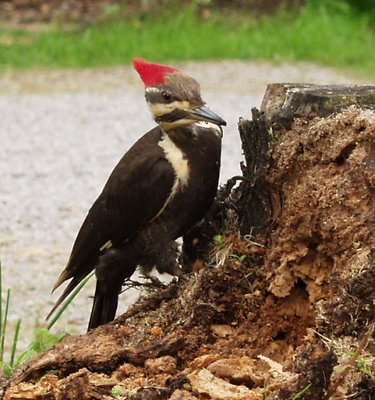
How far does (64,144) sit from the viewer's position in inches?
380

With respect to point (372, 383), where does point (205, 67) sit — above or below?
below

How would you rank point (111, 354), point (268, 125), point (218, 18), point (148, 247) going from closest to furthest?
point (111, 354), point (268, 125), point (148, 247), point (218, 18)

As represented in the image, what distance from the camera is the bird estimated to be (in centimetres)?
388

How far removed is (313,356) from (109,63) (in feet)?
31.0

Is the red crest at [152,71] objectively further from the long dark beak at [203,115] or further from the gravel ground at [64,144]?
the gravel ground at [64,144]

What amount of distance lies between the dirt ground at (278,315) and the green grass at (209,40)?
316 inches

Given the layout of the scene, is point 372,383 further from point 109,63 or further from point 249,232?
point 109,63

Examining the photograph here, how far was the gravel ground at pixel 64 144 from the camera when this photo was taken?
21.5ft

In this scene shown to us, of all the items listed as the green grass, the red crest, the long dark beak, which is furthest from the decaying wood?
the green grass

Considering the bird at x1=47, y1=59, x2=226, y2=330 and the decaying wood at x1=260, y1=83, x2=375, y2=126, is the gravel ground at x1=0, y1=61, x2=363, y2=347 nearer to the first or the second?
the bird at x1=47, y1=59, x2=226, y2=330

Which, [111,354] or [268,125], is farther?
[268,125]

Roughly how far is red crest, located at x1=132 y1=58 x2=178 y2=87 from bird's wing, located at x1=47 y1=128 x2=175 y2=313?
20 cm

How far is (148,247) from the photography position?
13.4ft

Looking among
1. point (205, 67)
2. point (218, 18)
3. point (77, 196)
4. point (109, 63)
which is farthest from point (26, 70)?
point (77, 196)
